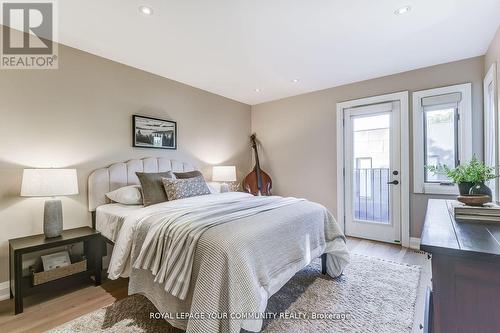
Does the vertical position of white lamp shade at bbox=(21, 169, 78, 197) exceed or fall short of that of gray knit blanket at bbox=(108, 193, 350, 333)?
it exceeds it

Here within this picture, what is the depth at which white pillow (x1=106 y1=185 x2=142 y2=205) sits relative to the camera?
2.66 m

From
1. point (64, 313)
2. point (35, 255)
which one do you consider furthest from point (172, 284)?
point (35, 255)

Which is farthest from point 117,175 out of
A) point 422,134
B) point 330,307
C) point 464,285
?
point 422,134

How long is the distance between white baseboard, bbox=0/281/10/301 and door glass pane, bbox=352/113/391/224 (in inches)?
170

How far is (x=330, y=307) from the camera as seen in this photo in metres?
1.98

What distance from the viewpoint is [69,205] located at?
8.61 ft

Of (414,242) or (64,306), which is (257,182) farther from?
(64,306)

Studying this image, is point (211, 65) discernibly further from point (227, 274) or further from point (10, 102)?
point (227, 274)

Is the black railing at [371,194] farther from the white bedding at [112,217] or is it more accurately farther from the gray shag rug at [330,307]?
the white bedding at [112,217]

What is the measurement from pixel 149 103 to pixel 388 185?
3.66m

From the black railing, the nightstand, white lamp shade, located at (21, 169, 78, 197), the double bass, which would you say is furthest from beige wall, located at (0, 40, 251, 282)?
the black railing

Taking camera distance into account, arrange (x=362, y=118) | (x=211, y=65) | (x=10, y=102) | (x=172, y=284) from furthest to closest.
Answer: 1. (x=362, y=118)
2. (x=211, y=65)
3. (x=10, y=102)
4. (x=172, y=284)
